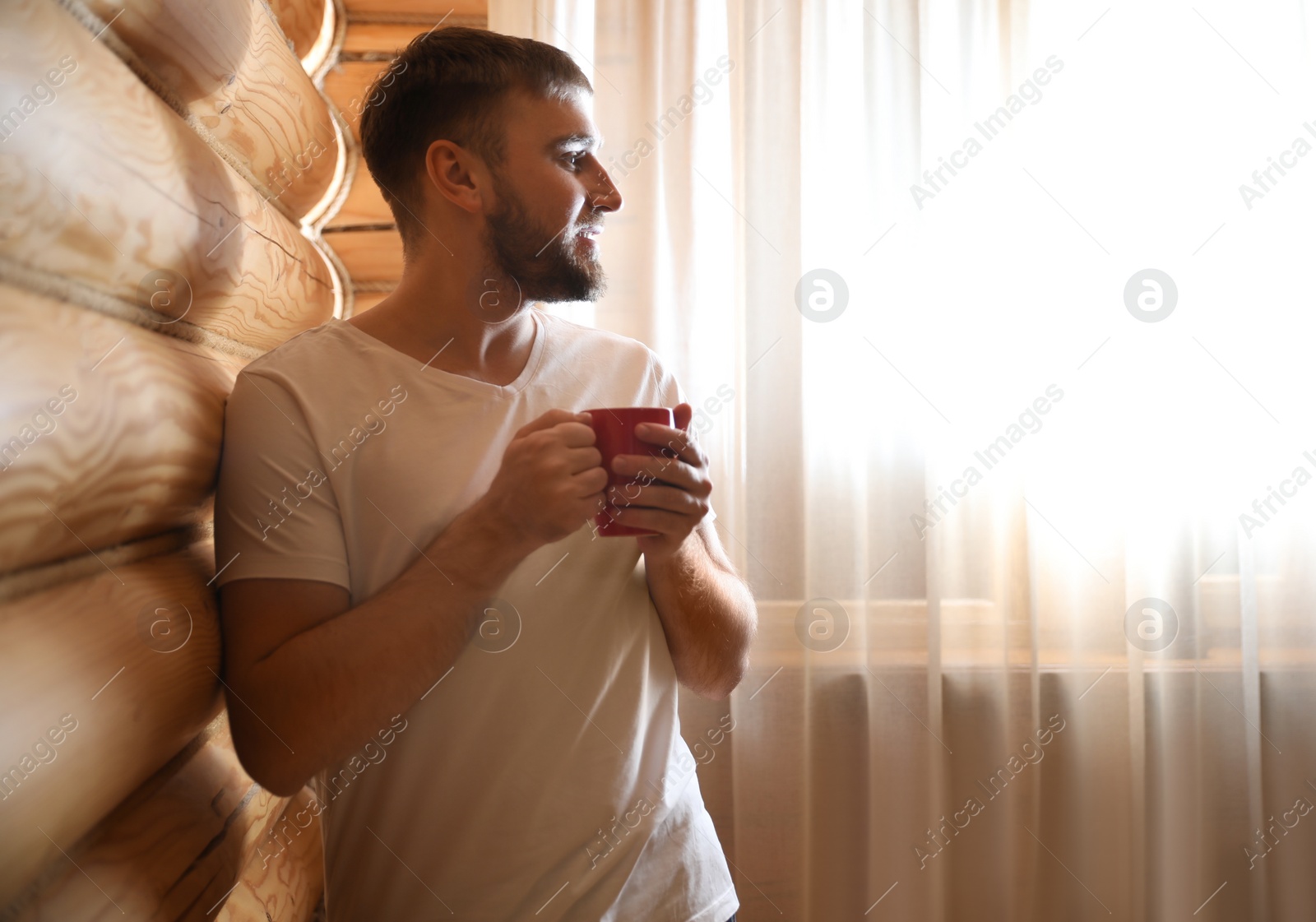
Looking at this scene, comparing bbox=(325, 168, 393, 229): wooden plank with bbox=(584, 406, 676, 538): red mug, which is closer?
bbox=(584, 406, 676, 538): red mug

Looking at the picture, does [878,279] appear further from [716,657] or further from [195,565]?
[195,565]

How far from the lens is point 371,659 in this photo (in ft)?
3.43

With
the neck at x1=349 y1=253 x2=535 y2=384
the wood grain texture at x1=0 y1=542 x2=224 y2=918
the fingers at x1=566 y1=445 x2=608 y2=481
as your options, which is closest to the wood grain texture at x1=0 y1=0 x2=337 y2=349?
the neck at x1=349 y1=253 x2=535 y2=384

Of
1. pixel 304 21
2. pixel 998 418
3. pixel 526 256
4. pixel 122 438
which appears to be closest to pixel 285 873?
pixel 122 438

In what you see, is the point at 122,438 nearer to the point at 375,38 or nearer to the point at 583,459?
the point at 583,459

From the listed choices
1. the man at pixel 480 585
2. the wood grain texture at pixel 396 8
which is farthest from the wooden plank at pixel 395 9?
the man at pixel 480 585

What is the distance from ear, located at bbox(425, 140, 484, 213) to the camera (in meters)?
1.41

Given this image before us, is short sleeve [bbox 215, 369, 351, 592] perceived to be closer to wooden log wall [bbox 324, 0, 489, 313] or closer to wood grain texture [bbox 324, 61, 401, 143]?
wooden log wall [bbox 324, 0, 489, 313]

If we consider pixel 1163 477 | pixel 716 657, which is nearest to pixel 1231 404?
pixel 1163 477

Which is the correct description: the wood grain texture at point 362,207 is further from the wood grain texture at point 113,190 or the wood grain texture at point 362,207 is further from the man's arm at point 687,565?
the man's arm at point 687,565

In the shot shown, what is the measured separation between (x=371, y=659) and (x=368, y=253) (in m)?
1.34

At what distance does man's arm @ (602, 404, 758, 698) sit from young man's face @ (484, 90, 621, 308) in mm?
402

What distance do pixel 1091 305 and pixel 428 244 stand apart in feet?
6.14

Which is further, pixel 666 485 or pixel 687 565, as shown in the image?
pixel 687 565
